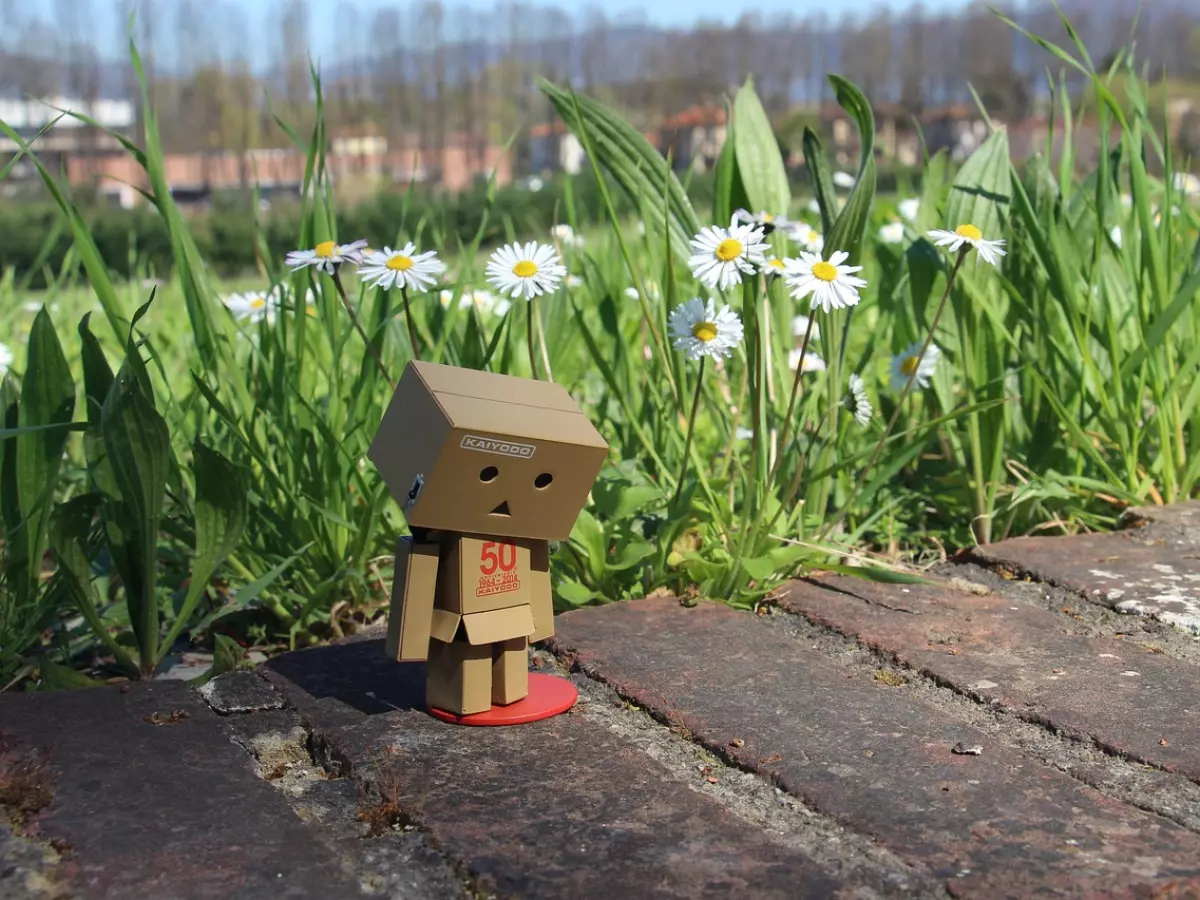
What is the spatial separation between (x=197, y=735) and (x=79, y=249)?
1.78 ft

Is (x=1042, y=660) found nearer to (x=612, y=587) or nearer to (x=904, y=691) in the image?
(x=904, y=691)

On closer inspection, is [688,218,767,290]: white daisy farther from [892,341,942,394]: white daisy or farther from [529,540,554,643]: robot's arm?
[892,341,942,394]: white daisy

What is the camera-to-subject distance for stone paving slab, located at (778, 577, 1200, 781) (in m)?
1.04

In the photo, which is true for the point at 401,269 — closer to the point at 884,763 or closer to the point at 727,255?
the point at 727,255

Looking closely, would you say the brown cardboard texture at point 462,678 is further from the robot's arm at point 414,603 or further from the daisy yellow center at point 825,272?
the daisy yellow center at point 825,272

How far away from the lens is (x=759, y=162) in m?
1.68

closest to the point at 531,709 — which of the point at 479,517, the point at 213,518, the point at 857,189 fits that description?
the point at 479,517

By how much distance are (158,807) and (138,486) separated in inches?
16.8

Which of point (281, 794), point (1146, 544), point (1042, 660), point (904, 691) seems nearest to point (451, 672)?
point (281, 794)

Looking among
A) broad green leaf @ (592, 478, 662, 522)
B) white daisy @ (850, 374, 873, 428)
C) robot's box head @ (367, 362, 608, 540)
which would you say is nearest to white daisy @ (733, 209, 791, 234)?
white daisy @ (850, 374, 873, 428)

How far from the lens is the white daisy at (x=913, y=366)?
1657mm

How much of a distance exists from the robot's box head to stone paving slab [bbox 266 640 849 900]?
7.2 inches

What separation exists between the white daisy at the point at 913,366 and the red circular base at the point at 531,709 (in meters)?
0.73

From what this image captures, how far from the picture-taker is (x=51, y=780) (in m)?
0.97
